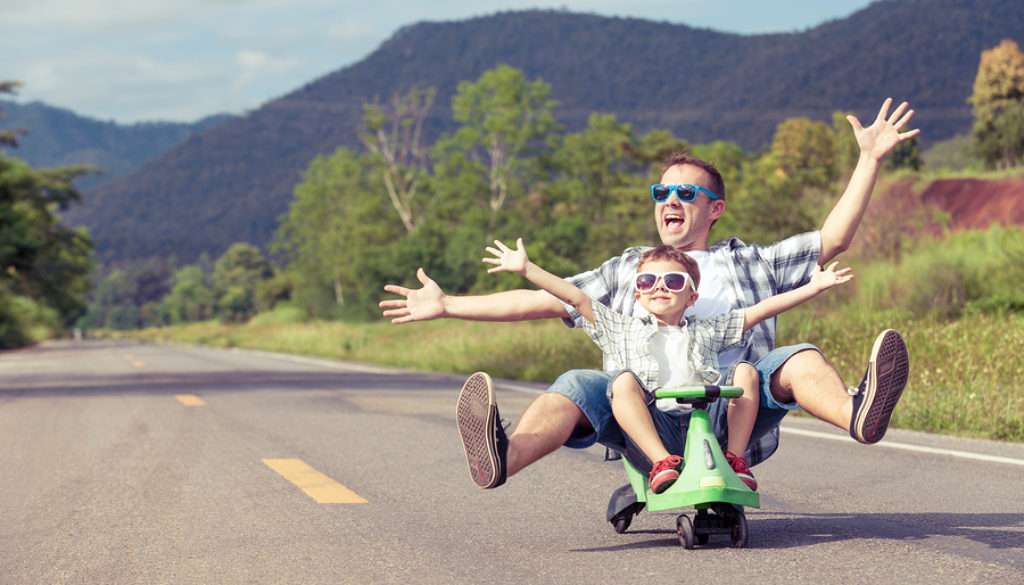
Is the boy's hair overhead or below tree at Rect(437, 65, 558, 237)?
below

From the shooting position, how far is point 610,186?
74.0 metres

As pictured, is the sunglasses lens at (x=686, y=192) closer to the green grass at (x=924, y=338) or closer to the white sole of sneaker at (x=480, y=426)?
the white sole of sneaker at (x=480, y=426)

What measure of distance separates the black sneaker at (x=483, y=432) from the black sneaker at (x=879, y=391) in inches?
50.7

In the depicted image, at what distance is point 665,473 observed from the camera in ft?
14.2

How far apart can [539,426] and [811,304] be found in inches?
603

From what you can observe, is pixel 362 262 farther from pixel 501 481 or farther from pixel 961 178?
pixel 501 481

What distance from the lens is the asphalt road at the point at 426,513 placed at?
4473mm

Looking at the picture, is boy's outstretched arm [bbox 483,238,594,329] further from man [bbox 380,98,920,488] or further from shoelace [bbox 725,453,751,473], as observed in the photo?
shoelace [bbox 725,453,751,473]

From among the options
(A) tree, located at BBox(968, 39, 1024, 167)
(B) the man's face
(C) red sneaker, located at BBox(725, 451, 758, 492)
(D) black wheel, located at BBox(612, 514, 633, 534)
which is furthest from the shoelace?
(A) tree, located at BBox(968, 39, 1024, 167)

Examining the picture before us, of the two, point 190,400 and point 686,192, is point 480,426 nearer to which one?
point 686,192

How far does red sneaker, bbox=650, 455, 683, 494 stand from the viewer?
4.33 meters

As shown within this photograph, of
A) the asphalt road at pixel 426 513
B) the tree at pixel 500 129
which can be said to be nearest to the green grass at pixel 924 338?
the asphalt road at pixel 426 513

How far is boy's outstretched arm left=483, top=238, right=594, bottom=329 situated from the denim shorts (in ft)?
0.90

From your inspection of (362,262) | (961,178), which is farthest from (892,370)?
(362,262)
